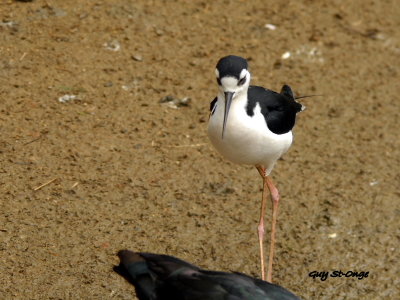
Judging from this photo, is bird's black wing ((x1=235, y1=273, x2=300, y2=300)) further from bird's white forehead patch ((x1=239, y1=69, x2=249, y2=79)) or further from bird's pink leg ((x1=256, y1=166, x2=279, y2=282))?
bird's white forehead patch ((x1=239, y1=69, x2=249, y2=79))

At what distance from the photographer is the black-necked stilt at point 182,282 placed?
347cm

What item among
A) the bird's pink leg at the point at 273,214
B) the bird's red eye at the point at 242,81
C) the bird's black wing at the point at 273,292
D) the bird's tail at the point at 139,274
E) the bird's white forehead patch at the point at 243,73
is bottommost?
the bird's pink leg at the point at 273,214

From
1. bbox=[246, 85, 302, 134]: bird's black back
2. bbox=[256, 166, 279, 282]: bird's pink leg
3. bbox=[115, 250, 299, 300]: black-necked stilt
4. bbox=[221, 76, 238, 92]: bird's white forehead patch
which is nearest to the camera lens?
bbox=[115, 250, 299, 300]: black-necked stilt

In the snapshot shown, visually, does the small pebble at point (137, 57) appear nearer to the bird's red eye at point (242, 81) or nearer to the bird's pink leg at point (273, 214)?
the bird's pink leg at point (273, 214)

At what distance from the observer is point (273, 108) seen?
4391 mm

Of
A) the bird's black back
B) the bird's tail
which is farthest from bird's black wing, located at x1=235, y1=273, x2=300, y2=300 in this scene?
the bird's black back

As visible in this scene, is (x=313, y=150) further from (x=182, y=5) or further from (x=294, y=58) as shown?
(x=182, y=5)

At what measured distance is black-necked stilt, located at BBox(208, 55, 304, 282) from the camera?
410 cm

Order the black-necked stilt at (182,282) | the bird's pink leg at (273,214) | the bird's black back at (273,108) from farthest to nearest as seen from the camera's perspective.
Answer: the bird's pink leg at (273,214)
the bird's black back at (273,108)
the black-necked stilt at (182,282)

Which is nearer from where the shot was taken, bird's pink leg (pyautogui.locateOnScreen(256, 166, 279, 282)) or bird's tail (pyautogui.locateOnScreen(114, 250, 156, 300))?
bird's tail (pyautogui.locateOnScreen(114, 250, 156, 300))

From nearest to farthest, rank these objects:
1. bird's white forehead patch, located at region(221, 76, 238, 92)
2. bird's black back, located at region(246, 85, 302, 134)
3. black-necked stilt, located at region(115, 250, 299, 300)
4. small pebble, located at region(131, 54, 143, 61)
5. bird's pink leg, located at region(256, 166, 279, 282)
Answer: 1. black-necked stilt, located at region(115, 250, 299, 300)
2. bird's white forehead patch, located at region(221, 76, 238, 92)
3. bird's black back, located at region(246, 85, 302, 134)
4. bird's pink leg, located at region(256, 166, 279, 282)
5. small pebble, located at region(131, 54, 143, 61)

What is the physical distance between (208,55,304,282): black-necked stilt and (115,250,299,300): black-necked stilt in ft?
2.76

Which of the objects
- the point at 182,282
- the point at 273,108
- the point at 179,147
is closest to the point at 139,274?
the point at 182,282

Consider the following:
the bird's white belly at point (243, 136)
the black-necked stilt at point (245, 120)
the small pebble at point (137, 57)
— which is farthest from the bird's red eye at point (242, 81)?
the small pebble at point (137, 57)
